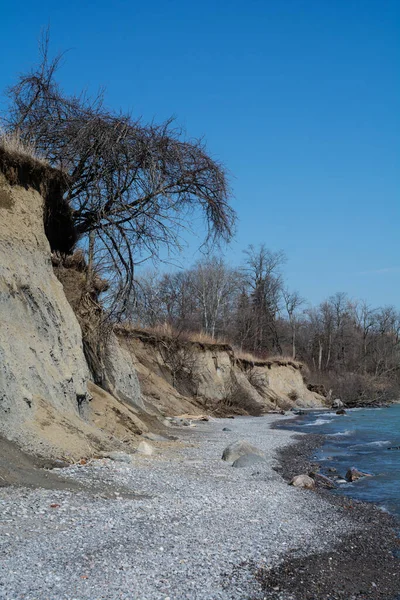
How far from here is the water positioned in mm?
11523

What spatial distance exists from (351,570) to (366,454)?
1174 centimetres

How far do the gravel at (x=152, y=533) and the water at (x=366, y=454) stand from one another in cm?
202

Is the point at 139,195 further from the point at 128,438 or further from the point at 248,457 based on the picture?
the point at 248,457

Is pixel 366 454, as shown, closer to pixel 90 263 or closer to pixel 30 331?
pixel 90 263

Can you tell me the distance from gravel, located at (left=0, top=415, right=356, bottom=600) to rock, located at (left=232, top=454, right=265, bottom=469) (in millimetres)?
1616

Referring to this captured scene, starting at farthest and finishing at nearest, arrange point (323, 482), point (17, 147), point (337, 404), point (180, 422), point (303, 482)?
point (337, 404) → point (180, 422) → point (323, 482) → point (17, 147) → point (303, 482)

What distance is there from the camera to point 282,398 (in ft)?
141

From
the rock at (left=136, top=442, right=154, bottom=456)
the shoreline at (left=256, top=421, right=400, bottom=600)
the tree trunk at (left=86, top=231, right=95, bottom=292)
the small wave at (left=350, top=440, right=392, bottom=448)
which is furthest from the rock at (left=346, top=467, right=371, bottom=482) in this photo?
the tree trunk at (left=86, top=231, right=95, bottom=292)

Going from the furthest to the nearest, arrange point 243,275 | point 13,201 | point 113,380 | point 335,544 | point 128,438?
1. point 243,275
2. point 113,380
3. point 128,438
4. point 13,201
5. point 335,544

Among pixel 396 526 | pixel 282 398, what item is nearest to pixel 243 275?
pixel 282 398

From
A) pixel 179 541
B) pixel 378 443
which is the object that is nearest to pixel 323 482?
pixel 179 541

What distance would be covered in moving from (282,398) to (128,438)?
32.0 meters

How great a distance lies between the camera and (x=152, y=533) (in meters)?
6.37

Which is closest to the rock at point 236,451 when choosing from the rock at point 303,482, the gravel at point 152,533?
the rock at point 303,482
